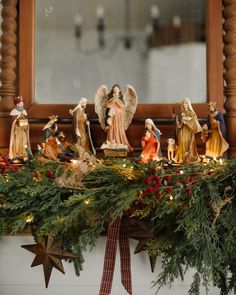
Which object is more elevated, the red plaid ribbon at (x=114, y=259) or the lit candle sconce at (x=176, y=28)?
the lit candle sconce at (x=176, y=28)

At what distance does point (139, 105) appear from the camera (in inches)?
51.9

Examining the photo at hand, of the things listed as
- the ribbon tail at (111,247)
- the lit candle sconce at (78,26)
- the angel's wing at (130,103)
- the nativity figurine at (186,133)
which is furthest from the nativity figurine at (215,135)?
the lit candle sconce at (78,26)

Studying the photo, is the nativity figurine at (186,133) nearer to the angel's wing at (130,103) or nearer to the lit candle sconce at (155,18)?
the angel's wing at (130,103)

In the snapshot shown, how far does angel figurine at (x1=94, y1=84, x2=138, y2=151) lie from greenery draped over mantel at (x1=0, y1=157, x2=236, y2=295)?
0.09 meters

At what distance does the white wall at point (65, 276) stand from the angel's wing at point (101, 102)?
0.96 feet

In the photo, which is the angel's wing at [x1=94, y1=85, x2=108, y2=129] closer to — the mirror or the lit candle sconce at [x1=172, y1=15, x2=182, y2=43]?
the mirror

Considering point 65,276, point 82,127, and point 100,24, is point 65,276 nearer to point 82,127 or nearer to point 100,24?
point 82,127

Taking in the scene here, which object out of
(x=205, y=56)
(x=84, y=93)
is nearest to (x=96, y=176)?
(x=84, y=93)

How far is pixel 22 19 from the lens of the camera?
52.7 inches

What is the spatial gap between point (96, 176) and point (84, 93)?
33 centimetres

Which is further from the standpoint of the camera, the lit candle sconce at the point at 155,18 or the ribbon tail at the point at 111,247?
the lit candle sconce at the point at 155,18

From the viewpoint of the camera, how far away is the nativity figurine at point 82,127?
124cm

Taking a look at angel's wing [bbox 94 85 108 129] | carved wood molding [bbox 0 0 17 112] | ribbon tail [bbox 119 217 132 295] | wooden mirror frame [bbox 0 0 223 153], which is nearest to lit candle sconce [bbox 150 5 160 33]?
wooden mirror frame [bbox 0 0 223 153]

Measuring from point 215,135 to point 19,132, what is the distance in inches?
18.3
